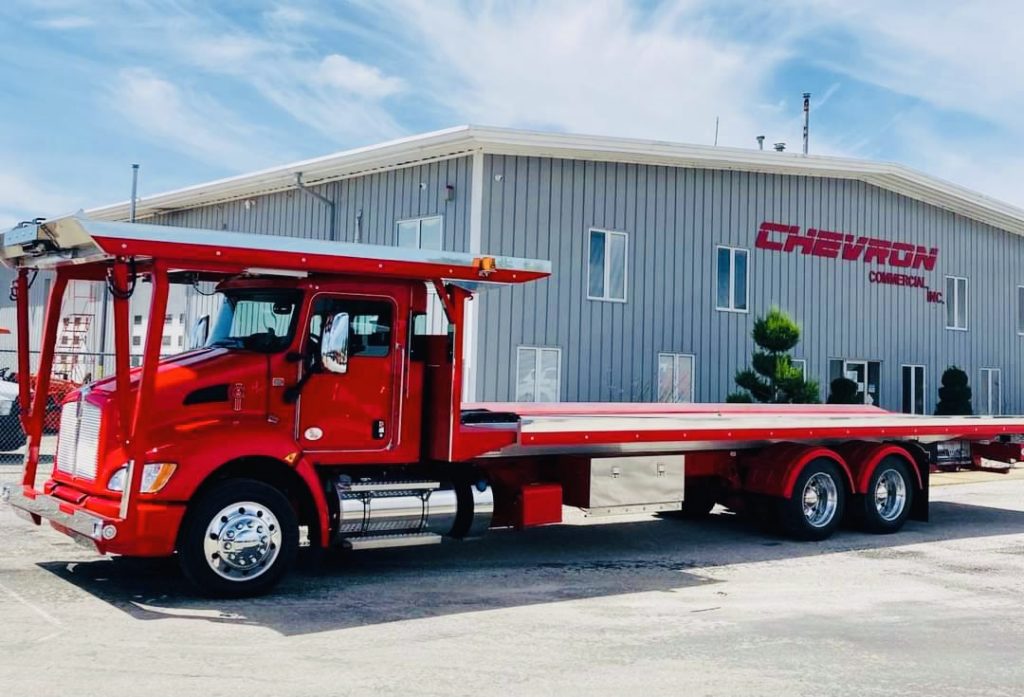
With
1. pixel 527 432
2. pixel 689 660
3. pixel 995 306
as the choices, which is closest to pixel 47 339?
pixel 527 432

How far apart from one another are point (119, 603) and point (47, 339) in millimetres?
2530

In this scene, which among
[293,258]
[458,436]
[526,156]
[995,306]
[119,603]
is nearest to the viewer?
[119,603]

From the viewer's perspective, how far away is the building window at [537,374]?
19703 millimetres

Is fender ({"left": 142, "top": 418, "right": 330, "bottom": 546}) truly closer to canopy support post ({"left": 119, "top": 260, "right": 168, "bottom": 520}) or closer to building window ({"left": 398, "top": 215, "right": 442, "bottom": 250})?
canopy support post ({"left": 119, "top": 260, "right": 168, "bottom": 520})

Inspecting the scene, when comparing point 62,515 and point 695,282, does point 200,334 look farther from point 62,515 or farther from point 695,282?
point 695,282

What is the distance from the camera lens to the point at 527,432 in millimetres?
9148

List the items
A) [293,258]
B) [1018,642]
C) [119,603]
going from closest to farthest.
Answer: [1018,642] < [119,603] < [293,258]

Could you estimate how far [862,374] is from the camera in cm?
2553

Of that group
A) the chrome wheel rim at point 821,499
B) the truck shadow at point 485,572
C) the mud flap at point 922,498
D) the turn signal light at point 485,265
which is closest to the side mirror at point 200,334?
the truck shadow at point 485,572

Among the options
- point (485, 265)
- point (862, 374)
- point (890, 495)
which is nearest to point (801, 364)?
point (862, 374)

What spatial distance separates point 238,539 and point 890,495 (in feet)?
25.1

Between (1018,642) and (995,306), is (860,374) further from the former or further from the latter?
(1018,642)

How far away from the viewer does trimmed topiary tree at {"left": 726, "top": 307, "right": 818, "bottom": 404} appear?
68.3 ft

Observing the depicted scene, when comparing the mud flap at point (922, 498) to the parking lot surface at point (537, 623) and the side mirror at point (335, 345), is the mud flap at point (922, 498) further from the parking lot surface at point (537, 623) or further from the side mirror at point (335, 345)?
the side mirror at point (335, 345)
